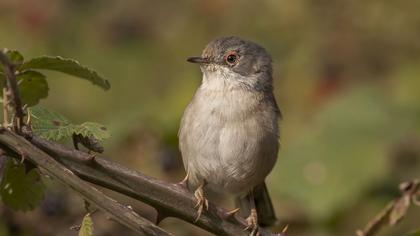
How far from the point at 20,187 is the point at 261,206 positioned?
2511 millimetres

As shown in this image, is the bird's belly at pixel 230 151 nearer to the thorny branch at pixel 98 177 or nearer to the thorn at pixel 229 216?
the thorn at pixel 229 216

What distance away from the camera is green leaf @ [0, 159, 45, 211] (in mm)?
2641

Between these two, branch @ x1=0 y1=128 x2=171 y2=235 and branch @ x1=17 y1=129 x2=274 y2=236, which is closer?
branch @ x1=0 y1=128 x2=171 y2=235

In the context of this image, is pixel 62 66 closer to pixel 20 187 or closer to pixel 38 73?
pixel 38 73

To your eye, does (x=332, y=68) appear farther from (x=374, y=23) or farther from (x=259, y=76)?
(x=259, y=76)

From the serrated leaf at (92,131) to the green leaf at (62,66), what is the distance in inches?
6.1

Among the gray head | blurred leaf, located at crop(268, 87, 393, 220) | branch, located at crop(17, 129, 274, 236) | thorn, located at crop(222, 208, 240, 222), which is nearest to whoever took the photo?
branch, located at crop(17, 129, 274, 236)

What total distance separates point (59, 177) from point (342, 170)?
3.80 m

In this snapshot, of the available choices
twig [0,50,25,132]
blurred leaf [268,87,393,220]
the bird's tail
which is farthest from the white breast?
twig [0,50,25,132]

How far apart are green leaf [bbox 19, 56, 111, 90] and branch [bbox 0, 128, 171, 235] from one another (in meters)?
0.27

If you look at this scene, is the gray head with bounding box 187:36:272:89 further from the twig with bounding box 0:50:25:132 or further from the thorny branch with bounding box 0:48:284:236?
the twig with bounding box 0:50:25:132

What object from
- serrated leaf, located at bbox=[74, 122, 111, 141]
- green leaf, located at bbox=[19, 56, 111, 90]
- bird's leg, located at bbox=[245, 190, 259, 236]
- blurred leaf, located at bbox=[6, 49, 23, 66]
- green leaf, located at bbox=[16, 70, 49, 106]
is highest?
blurred leaf, located at bbox=[6, 49, 23, 66]

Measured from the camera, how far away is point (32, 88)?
8.92 feet

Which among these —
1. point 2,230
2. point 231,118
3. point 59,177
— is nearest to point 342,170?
point 231,118
